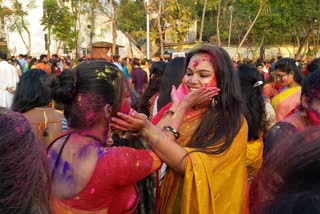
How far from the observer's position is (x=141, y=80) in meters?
8.20

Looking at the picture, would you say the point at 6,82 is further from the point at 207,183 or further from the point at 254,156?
the point at 207,183

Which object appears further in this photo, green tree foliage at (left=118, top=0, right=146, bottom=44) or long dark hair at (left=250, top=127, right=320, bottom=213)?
green tree foliage at (left=118, top=0, right=146, bottom=44)

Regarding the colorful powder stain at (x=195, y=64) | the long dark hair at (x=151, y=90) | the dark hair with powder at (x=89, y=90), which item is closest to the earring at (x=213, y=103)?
the colorful powder stain at (x=195, y=64)

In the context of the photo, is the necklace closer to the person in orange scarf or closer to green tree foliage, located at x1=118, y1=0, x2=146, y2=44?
the person in orange scarf

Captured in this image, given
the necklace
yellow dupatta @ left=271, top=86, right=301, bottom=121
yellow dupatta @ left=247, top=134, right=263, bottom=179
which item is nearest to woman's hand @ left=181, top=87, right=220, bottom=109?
yellow dupatta @ left=247, top=134, right=263, bottom=179

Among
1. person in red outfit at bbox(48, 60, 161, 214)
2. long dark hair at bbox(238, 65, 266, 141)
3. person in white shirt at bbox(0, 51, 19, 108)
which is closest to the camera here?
person in red outfit at bbox(48, 60, 161, 214)

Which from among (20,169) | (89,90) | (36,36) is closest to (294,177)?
(20,169)

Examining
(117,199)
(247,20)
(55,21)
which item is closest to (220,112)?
(117,199)

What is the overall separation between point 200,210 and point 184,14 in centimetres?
1715

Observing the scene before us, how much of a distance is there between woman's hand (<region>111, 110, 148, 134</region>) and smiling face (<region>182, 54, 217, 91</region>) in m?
0.61

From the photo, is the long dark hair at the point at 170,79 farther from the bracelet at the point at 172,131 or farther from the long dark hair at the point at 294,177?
the long dark hair at the point at 294,177

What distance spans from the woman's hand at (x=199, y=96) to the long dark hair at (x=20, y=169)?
110 cm

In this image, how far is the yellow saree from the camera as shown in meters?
1.96

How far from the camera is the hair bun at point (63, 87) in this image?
1.75 metres
